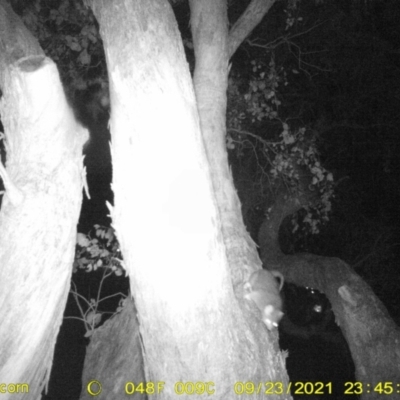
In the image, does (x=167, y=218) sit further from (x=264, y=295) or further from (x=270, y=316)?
(x=270, y=316)

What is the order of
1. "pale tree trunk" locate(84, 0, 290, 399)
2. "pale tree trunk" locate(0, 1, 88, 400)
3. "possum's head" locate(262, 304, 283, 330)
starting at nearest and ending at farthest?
"pale tree trunk" locate(84, 0, 290, 399), "pale tree trunk" locate(0, 1, 88, 400), "possum's head" locate(262, 304, 283, 330)

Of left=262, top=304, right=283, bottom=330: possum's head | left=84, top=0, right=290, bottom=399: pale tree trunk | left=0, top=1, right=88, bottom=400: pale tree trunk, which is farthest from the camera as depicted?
left=262, top=304, right=283, bottom=330: possum's head

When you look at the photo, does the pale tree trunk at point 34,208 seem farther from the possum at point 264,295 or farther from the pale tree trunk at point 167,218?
the possum at point 264,295

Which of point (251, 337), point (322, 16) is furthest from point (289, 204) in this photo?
point (251, 337)

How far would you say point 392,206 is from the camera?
1166cm

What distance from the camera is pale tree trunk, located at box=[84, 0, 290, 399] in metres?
1.74

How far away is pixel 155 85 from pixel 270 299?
5.07 feet

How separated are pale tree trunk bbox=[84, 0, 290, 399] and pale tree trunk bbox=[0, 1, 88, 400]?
1.39 ft

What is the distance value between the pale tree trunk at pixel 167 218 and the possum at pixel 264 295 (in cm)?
36

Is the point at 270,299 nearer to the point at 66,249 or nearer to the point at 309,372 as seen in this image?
the point at 66,249

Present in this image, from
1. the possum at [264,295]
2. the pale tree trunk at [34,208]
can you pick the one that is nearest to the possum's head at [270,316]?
the possum at [264,295]

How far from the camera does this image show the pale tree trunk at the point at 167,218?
5.70ft

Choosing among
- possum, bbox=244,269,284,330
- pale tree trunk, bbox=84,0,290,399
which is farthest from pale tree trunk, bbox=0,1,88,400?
possum, bbox=244,269,284,330

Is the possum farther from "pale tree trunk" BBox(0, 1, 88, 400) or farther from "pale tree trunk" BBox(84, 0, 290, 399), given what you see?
"pale tree trunk" BBox(0, 1, 88, 400)
